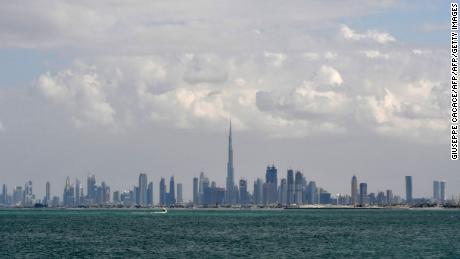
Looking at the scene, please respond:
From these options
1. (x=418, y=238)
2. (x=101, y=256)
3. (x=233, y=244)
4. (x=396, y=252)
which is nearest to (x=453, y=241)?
(x=418, y=238)

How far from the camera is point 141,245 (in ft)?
440

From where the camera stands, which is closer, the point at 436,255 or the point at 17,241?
the point at 436,255

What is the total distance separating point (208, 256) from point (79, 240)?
45.7m

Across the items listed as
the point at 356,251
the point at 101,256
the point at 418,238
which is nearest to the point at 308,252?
the point at 356,251

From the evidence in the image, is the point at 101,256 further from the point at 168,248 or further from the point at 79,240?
the point at 79,240

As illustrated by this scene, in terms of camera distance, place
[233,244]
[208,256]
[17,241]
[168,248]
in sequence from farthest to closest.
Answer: [17,241] → [233,244] → [168,248] → [208,256]

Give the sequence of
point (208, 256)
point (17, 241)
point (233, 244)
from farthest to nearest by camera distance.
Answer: point (17, 241), point (233, 244), point (208, 256)

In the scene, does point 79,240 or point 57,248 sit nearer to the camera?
point 57,248

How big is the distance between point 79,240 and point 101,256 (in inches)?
1554

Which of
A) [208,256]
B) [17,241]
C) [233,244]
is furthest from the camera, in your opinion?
[17,241]

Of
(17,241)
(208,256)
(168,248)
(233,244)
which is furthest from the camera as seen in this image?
(17,241)

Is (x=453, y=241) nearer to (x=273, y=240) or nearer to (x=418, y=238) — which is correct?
(x=418, y=238)

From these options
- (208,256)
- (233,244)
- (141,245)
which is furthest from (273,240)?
(208,256)

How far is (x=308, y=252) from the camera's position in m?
119
